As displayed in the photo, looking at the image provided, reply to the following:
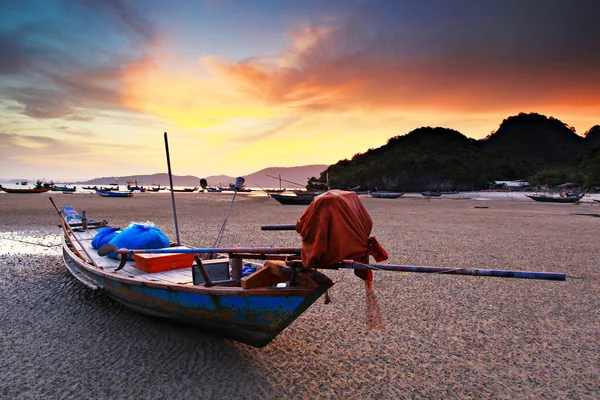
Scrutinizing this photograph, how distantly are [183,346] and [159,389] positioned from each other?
1.01 metres

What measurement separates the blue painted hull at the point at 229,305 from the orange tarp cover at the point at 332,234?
0.44 m

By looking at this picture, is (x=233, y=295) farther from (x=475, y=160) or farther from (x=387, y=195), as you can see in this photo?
(x=475, y=160)

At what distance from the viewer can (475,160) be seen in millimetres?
131375

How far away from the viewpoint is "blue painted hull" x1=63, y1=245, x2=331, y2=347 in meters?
3.92

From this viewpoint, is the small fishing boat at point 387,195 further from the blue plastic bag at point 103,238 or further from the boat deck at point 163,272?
the boat deck at point 163,272

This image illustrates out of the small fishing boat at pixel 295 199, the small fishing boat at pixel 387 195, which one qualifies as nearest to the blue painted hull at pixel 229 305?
the small fishing boat at pixel 295 199

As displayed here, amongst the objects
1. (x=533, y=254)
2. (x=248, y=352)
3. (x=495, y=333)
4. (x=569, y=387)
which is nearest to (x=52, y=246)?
(x=248, y=352)

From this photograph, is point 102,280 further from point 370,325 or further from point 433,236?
point 433,236

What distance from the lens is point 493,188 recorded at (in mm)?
101875

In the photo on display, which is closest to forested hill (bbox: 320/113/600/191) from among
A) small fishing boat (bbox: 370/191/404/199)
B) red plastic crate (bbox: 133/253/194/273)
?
small fishing boat (bbox: 370/191/404/199)

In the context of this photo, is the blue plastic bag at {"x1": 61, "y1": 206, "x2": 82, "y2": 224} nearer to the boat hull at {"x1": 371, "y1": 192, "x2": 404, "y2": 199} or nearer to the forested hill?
the boat hull at {"x1": 371, "y1": 192, "x2": 404, "y2": 199}

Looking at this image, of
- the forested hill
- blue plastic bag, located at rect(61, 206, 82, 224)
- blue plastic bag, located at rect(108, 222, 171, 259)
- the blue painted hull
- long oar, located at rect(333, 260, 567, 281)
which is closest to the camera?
long oar, located at rect(333, 260, 567, 281)

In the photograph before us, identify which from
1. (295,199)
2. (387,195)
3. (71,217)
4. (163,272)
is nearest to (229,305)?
(163,272)

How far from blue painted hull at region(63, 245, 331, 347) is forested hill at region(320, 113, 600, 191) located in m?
91.8
